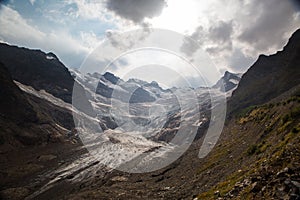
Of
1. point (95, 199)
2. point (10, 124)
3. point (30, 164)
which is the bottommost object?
point (95, 199)

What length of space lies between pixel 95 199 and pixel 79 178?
5761cm

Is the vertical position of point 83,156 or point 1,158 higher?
point 1,158

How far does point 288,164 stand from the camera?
2381 cm

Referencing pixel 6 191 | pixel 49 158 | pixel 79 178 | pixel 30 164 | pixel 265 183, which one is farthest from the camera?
pixel 49 158

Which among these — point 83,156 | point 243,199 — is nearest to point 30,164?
point 83,156

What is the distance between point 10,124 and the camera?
623 feet

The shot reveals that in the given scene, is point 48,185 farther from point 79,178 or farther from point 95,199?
point 95,199

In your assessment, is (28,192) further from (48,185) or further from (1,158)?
(1,158)

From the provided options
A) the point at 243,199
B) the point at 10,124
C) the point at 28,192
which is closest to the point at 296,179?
the point at 243,199

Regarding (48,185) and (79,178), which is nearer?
(48,185)

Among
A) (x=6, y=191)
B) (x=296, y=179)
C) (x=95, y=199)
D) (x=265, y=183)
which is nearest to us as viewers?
(x=296, y=179)

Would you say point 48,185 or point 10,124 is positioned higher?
point 10,124

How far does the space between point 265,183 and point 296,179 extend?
337 centimetres

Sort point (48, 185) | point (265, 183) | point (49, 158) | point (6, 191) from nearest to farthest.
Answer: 1. point (265, 183)
2. point (6, 191)
3. point (48, 185)
4. point (49, 158)
